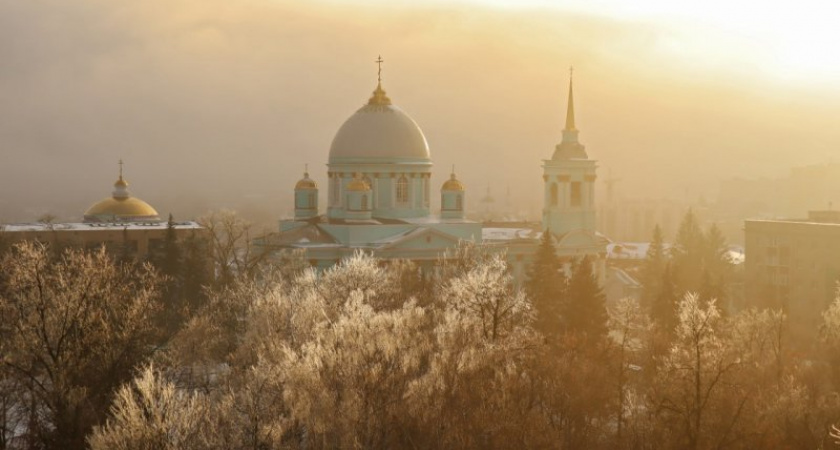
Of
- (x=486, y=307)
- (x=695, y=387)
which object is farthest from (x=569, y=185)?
(x=695, y=387)

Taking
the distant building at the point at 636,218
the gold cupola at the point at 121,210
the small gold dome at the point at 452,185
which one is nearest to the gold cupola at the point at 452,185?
the small gold dome at the point at 452,185

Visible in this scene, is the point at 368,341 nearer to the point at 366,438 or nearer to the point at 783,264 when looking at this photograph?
the point at 366,438

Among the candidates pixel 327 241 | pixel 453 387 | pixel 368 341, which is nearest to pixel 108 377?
pixel 368 341

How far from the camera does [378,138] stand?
55.3m

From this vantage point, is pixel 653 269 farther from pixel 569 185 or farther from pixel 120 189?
pixel 120 189

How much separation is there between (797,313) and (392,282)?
1815 cm

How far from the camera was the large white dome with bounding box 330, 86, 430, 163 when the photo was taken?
55188 mm

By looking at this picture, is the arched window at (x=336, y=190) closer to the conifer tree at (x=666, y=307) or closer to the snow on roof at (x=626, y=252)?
the conifer tree at (x=666, y=307)

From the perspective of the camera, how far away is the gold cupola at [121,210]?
6744 cm

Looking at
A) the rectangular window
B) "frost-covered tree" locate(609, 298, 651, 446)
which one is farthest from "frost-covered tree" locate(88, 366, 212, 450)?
the rectangular window

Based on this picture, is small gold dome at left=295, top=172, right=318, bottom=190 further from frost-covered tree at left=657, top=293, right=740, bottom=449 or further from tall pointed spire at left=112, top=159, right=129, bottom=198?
frost-covered tree at left=657, top=293, right=740, bottom=449

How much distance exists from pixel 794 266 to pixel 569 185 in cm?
1343

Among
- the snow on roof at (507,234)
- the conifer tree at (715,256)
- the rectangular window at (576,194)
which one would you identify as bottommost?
the conifer tree at (715,256)

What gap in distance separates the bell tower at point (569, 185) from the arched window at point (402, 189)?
7602mm
